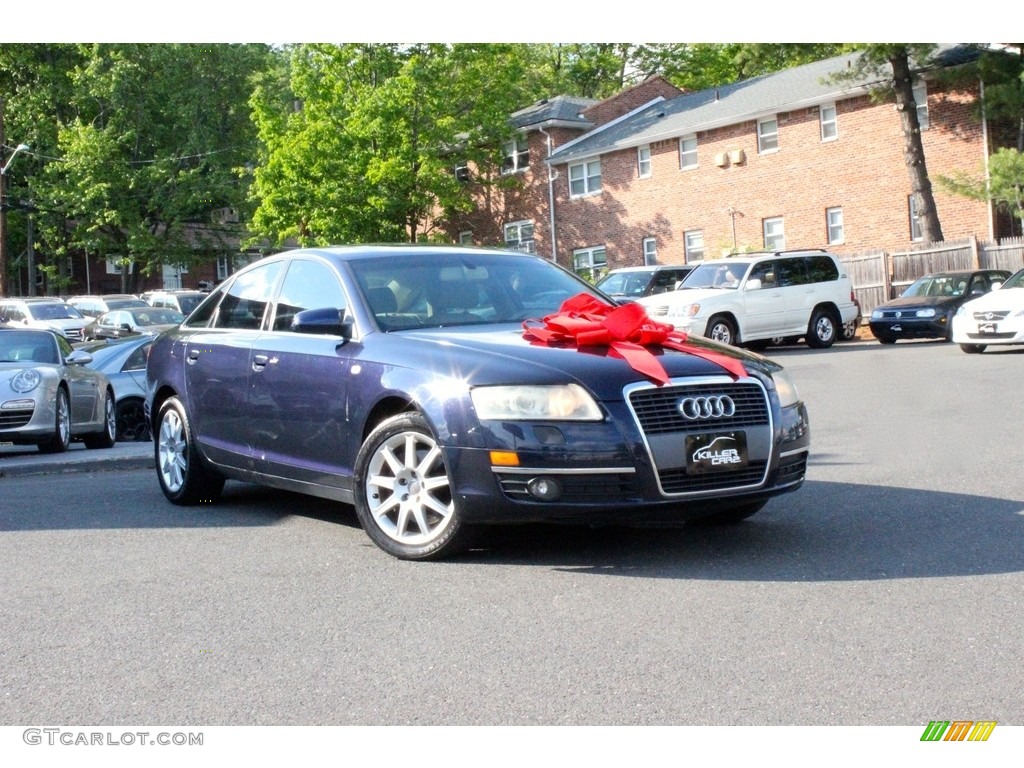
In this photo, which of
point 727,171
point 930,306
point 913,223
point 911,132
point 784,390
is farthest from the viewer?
point 727,171

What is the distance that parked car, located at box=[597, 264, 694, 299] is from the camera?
28.4 m

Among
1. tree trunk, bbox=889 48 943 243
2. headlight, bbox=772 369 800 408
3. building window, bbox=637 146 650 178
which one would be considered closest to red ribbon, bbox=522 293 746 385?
headlight, bbox=772 369 800 408

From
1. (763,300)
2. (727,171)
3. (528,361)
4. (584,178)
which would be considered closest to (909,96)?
(727,171)

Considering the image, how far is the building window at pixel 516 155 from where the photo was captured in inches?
2048

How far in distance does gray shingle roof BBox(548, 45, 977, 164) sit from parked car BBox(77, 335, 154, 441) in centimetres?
2450

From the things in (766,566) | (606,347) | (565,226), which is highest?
(565,226)

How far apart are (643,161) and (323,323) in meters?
41.2

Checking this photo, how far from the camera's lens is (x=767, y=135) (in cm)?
4266

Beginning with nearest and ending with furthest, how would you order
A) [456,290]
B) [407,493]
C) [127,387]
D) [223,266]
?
[407,493]
[456,290]
[127,387]
[223,266]

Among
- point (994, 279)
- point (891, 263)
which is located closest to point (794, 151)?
point (891, 263)

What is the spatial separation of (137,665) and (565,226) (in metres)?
46.1

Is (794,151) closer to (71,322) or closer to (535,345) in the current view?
(71,322)

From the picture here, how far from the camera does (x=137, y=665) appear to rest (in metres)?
4.85

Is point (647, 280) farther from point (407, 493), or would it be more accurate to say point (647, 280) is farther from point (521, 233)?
point (521, 233)
